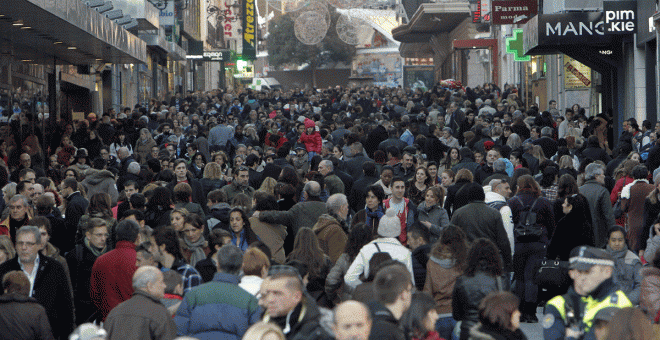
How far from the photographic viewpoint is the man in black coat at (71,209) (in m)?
9.21

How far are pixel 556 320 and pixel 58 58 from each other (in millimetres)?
20639

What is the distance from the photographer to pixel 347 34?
165 feet

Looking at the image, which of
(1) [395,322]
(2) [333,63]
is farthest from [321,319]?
(2) [333,63]

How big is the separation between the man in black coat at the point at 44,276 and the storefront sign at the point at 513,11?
78.2ft

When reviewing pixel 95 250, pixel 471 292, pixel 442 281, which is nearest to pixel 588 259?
pixel 471 292

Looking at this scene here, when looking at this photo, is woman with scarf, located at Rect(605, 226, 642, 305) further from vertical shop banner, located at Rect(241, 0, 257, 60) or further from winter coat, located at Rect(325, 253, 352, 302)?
vertical shop banner, located at Rect(241, 0, 257, 60)

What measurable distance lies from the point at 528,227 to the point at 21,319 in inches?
208

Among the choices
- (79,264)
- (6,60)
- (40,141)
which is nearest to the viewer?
(79,264)

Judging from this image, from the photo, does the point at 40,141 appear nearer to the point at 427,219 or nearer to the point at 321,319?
the point at 427,219

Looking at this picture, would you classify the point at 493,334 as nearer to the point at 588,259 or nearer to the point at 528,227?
the point at 588,259

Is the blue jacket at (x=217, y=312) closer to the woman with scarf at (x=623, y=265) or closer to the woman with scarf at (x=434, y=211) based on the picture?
the woman with scarf at (x=623, y=265)

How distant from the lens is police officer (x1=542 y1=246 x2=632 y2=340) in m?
4.77

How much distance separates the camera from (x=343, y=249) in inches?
333

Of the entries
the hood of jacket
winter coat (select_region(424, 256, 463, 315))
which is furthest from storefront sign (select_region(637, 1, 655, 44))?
winter coat (select_region(424, 256, 463, 315))
